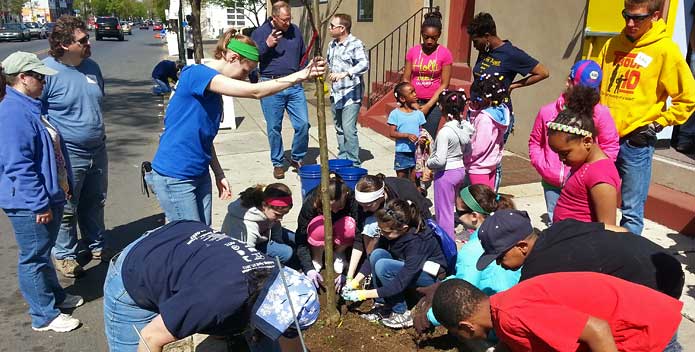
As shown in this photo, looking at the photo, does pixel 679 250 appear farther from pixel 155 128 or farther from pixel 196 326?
pixel 155 128

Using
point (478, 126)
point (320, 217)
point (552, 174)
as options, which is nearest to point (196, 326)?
point (320, 217)

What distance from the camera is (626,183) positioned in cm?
380

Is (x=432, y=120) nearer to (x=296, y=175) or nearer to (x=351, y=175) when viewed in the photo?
(x=351, y=175)

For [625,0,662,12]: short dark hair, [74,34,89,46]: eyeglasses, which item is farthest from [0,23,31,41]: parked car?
[625,0,662,12]: short dark hair

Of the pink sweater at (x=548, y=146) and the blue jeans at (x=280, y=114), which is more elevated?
the pink sweater at (x=548, y=146)

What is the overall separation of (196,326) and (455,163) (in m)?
2.66

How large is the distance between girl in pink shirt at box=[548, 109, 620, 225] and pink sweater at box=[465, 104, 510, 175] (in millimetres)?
1316

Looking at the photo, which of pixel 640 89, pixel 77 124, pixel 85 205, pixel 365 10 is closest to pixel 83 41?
pixel 77 124

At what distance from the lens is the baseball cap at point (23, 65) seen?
3215 millimetres

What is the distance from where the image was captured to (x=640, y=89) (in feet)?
12.0

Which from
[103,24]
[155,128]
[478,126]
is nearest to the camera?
[478,126]

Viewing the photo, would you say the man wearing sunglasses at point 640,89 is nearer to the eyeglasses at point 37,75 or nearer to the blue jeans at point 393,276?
the blue jeans at point 393,276

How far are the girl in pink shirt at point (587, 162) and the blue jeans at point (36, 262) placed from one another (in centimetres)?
298

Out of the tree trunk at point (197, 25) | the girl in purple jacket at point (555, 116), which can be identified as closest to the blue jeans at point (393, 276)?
the girl in purple jacket at point (555, 116)
